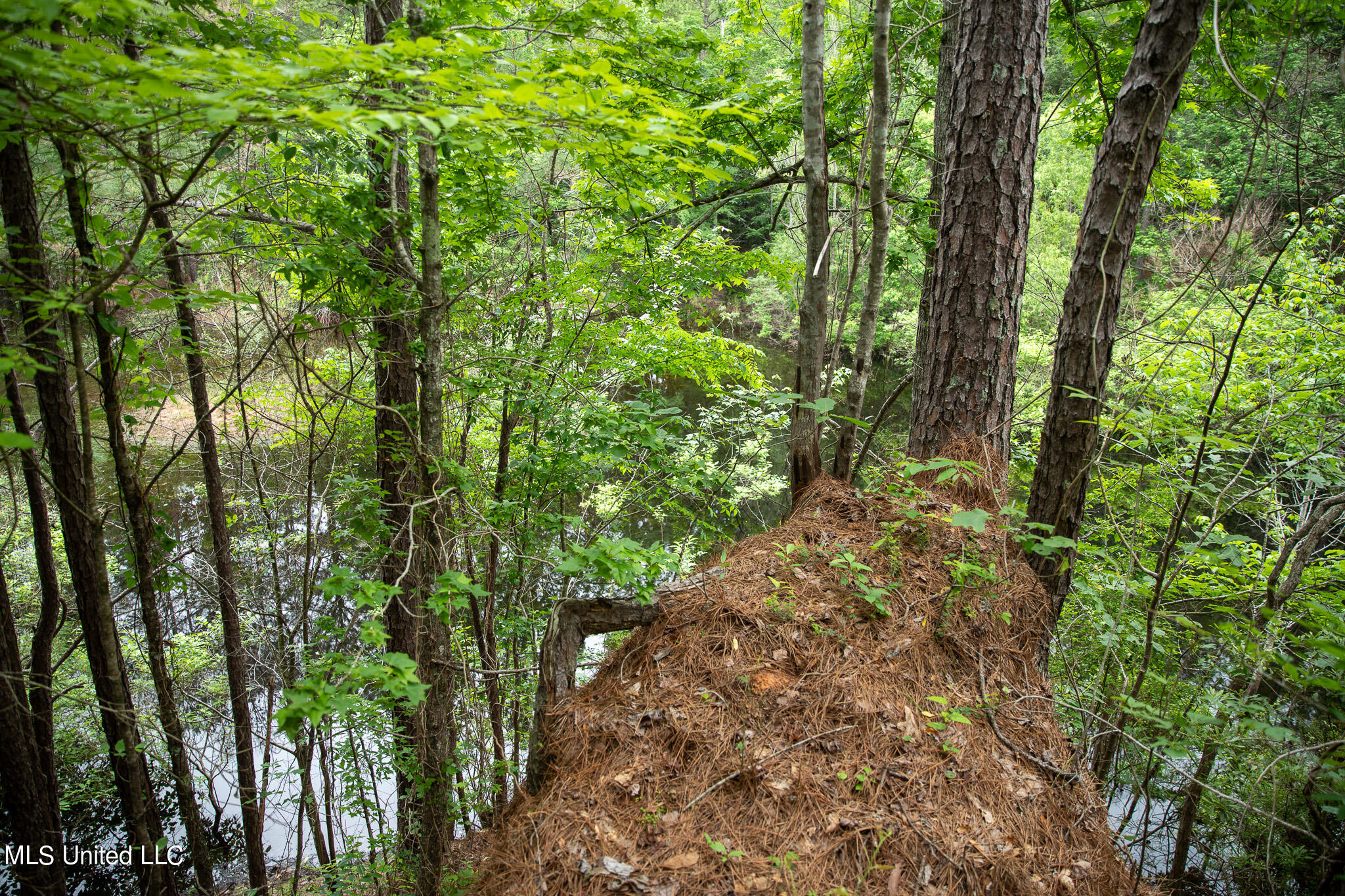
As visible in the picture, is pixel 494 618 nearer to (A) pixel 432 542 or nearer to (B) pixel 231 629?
(A) pixel 432 542

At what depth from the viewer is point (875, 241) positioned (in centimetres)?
346

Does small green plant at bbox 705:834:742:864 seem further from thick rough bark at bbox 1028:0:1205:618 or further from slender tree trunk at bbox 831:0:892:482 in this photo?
slender tree trunk at bbox 831:0:892:482

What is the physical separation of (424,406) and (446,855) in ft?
9.47

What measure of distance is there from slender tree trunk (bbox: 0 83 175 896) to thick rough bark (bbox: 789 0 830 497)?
138 inches

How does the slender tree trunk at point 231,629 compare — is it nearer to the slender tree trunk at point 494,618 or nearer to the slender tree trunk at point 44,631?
the slender tree trunk at point 44,631

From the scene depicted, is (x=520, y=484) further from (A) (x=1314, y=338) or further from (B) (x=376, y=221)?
(A) (x=1314, y=338)

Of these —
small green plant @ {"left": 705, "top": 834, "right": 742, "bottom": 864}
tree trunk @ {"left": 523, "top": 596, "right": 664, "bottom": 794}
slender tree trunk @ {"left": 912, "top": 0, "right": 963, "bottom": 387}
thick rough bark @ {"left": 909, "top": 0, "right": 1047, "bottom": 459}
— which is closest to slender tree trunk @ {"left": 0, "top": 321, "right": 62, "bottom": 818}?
tree trunk @ {"left": 523, "top": 596, "right": 664, "bottom": 794}

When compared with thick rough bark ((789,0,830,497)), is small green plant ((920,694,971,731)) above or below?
below

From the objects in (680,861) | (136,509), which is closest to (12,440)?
(680,861)

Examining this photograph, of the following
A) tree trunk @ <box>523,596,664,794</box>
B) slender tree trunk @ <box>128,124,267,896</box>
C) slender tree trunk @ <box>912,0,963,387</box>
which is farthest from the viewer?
slender tree trunk @ <box>912,0,963,387</box>

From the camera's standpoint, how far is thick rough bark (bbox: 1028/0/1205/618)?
2598mm

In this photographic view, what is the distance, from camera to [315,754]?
7.82 m

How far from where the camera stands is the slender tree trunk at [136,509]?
2600mm

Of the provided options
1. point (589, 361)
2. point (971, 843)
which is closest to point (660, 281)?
point (589, 361)
